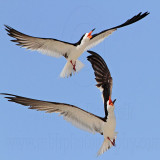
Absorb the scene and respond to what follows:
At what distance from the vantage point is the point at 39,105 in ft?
35.9

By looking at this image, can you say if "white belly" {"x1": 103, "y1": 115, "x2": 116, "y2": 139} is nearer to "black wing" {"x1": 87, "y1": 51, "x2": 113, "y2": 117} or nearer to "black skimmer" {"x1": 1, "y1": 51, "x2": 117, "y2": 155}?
"black skimmer" {"x1": 1, "y1": 51, "x2": 117, "y2": 155}

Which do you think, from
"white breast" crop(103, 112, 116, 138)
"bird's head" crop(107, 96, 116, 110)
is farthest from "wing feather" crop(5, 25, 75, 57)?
"white breast" crop(103, 112, 116, 138)

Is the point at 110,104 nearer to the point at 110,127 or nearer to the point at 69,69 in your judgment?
the point at 110,127

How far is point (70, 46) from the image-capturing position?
1448 cm

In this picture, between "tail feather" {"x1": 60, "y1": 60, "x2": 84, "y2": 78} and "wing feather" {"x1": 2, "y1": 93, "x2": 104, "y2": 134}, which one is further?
"tail feather" {"x1": 60, "y1": 60, "x2": 84, "y2": 78}

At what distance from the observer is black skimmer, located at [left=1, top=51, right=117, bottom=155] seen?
1095 cm

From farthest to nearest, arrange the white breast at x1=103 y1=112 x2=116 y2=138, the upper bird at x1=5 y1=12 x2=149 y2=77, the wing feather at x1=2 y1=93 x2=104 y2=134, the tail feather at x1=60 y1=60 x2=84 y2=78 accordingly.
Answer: the tail feather at x1=60 y1=60 x2=84 y2=78
the upper bird at x1=5 y1=12 x2=149 y2=77
the white breast at x1=103 y1=112 x2=116 y2=138
the wing feather at x1=2 y1=93 x2=104 y2=134

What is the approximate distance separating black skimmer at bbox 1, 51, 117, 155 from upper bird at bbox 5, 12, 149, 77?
1.41 ft

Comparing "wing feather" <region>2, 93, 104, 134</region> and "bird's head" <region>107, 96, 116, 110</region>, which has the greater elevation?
"bird's head" <region>107, 96, 116, 110</region>

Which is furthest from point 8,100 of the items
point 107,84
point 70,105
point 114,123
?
point 107,84

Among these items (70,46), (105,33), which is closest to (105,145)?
(70,46)

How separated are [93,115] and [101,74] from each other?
2.70 metres

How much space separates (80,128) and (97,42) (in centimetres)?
388

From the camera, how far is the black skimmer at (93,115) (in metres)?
11.0
